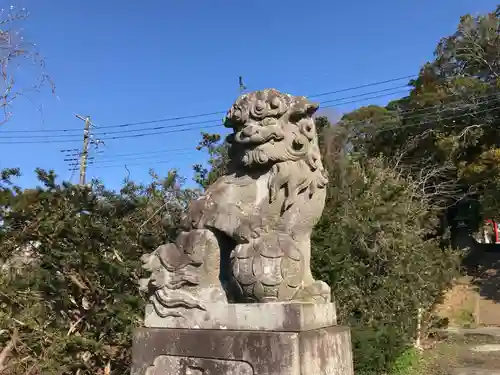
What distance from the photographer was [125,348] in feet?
15.3

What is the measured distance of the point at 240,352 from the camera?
263 cm

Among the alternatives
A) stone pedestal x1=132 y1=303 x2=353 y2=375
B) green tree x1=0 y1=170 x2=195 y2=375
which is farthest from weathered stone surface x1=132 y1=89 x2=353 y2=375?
green tree x1=0 y1=170 x2=195 y2=375

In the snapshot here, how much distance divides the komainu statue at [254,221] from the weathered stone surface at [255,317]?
5 centimetres

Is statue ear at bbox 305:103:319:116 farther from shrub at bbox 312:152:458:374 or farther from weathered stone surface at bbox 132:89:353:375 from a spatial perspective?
shrub at bbox 312:152:458:374

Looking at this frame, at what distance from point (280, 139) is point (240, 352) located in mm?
1269

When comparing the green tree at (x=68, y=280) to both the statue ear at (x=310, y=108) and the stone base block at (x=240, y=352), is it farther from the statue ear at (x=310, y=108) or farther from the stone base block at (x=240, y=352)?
the statue ear at (x=310, y=108)

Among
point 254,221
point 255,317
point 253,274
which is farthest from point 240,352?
point 254,221

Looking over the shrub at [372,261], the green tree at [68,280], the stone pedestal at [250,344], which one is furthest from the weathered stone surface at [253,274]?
the shrub at [372,261]

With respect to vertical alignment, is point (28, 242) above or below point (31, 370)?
above

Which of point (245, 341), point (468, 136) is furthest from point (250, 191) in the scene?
point (468, 136)

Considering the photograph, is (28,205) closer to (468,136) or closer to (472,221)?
(468,136)

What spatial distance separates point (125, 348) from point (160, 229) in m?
1.24

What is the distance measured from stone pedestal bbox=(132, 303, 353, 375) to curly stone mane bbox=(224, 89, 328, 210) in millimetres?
696

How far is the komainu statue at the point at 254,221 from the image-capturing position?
2.82 m
